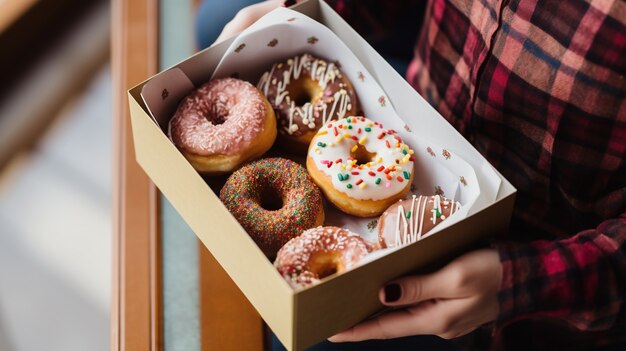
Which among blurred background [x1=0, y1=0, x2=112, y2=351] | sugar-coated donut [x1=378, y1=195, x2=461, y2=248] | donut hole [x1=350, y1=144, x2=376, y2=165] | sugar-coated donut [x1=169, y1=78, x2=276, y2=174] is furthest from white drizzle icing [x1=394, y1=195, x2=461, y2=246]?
blurred background [x1=0, y1=0, x2=112, y2=351]

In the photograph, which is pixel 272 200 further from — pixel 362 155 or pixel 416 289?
pixel 416 289

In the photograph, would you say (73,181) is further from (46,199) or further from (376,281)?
(376,281)

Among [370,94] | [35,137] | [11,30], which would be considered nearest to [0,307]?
[35,137]

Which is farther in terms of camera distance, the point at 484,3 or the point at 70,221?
the point at 70,221

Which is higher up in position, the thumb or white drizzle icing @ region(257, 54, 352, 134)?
white drizzle icing @ region(257, 54, 352, 134)

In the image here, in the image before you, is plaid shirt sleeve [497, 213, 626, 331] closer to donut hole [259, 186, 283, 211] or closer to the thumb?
the thumb

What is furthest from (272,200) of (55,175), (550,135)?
(55,175)
